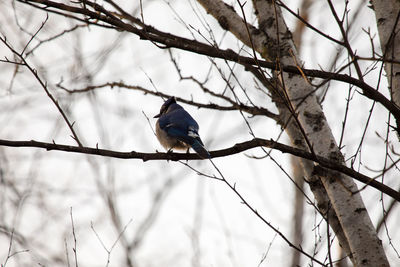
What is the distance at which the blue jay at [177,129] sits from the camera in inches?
190

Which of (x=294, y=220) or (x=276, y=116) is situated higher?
(x=294, y=220)

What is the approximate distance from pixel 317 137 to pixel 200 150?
101 cm

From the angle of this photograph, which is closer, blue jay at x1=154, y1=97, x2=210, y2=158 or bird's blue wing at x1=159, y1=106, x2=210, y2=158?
bird's blue wing at x1=159, y1=106, x2=210, y2=158

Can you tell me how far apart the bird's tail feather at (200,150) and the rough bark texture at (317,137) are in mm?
797

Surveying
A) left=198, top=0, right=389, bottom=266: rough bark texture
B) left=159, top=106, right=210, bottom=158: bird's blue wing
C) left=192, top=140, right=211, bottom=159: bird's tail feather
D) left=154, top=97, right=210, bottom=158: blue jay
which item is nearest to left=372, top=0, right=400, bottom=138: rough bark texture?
left=198, top=0, right=389, bottom=266: rough bark texture

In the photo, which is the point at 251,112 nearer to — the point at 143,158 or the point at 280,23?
the point at 280,23

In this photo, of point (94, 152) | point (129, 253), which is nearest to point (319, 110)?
point (94, 152)

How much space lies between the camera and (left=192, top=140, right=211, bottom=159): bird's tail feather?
3.67m

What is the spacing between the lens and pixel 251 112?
15.6 ft

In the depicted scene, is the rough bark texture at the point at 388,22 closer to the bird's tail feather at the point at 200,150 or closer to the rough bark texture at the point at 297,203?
the bird's tail feather at the point at 200,150

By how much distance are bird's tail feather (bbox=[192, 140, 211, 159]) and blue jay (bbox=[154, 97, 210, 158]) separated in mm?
115

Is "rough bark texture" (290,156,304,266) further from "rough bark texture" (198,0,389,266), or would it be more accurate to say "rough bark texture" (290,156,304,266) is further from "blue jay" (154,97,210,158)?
"rough bark texture" (198,0,389,266)

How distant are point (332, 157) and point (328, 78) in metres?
1.11

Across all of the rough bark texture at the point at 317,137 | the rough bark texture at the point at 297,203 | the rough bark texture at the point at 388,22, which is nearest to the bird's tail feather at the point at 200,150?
the rough bark texture at the point at 317,137
